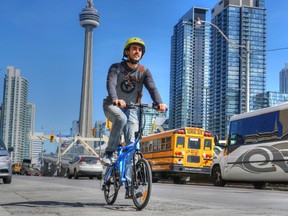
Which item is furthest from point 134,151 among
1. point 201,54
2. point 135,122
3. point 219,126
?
point 201,54

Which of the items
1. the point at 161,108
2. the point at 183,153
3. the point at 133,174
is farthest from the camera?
the point at 183,153

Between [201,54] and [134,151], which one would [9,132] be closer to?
[201,54]

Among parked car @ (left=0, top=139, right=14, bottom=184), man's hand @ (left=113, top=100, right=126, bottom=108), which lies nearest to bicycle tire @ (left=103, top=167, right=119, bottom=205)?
man's hand @ (left=113, top=100, right=126, bottom=108)

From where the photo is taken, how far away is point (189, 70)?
208 feet

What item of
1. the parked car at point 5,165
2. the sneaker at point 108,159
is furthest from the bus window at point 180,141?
the sneaker at point 108,159

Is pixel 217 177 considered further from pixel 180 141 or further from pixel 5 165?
pixel 5 165

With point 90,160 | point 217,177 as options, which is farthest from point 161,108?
point 90,160

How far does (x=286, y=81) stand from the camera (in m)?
51.0

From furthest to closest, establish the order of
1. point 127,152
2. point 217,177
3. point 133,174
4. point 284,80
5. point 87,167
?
point 284,80, point 87,167, point 217,177, point 127,152, point 133,174

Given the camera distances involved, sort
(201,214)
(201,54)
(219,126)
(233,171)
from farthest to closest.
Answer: (201,54) → (219,126) → (233,171) → (201,214)

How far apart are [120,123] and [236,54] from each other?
36.7 meters

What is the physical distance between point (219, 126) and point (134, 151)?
44.7 m

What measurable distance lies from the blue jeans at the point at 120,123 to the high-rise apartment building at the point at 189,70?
50.2 m

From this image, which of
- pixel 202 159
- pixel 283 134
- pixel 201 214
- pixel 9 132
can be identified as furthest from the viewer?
pixel 9 132
